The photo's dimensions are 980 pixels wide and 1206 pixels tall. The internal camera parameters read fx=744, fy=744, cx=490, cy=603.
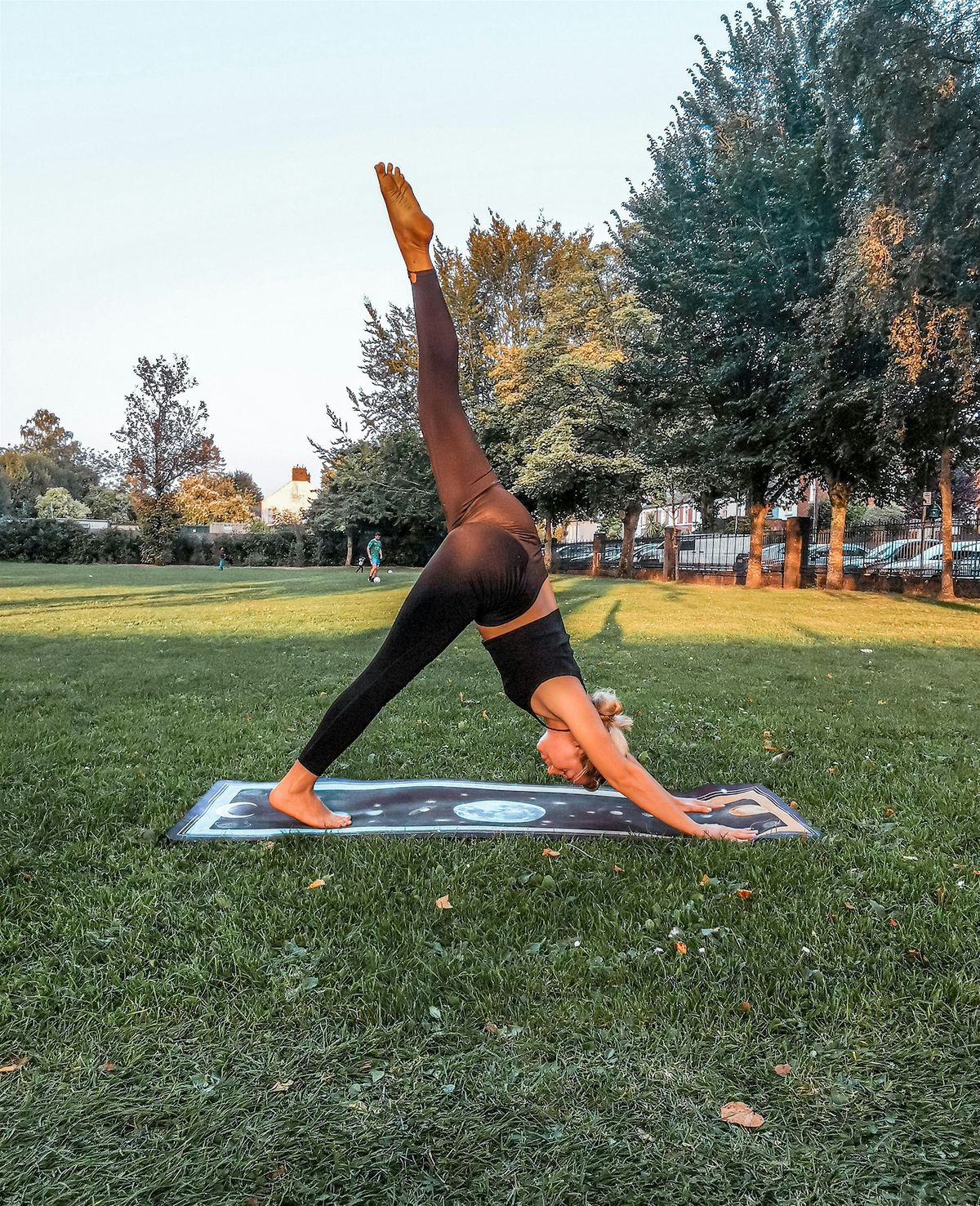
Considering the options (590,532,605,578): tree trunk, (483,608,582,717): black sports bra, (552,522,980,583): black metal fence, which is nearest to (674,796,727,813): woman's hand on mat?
(483,608,582,717): black sports bra

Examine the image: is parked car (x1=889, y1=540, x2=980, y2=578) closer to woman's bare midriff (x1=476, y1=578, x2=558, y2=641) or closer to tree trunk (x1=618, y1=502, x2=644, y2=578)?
tree trunk (x1=618, y1=502, x2=644, y2=578)

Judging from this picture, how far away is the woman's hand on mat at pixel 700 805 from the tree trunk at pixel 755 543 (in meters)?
20.3

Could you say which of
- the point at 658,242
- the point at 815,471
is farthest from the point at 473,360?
the point at 815,471

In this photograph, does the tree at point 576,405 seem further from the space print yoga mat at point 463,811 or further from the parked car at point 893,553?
the space print yoga mat at point 463,811

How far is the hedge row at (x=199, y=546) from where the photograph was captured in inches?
1581

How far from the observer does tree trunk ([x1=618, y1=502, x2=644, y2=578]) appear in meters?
29.6

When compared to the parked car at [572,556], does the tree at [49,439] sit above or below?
above

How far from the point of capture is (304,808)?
3.88m

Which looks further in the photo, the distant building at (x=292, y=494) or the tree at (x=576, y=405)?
the distant building at (x=292, y=494)

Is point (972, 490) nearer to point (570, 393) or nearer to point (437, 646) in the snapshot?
point (570, 393)

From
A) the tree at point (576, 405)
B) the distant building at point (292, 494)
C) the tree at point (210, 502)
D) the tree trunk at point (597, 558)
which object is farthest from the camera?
the distant building at point (292, 494)

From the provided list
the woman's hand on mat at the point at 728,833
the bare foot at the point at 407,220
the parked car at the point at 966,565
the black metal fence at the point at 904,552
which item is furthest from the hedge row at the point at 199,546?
the woman's hand on mat at the point at 728,833

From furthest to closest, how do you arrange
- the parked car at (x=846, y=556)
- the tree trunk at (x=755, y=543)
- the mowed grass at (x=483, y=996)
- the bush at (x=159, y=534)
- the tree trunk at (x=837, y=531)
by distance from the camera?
1. the bush at (x=159, y=534)
2. the parked car at (x=846, y=556)
3. the tree trunk at (x=755, y=543)
4. the tree trunk at (x=837, y=531)
5. the mowed grass at (x=483, y=996)

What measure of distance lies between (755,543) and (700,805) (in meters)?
20.8
